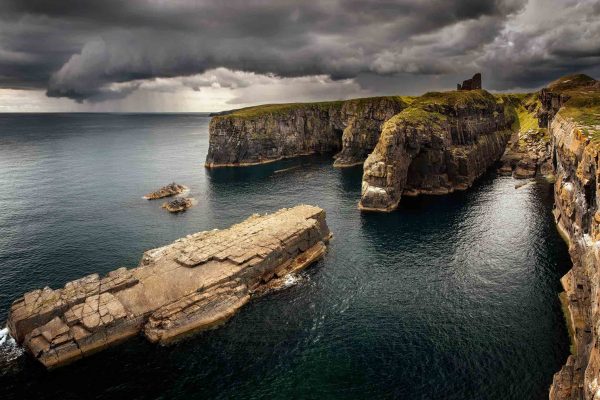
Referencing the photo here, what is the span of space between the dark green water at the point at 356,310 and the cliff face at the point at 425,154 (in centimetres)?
939

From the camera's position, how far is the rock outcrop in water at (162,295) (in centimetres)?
6172

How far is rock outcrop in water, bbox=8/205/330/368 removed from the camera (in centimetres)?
6172

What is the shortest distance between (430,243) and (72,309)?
2961 inches

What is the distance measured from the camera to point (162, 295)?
69750 mm

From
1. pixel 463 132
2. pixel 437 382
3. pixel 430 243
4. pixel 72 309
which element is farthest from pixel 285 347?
pixel 463 132

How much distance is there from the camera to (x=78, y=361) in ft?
195

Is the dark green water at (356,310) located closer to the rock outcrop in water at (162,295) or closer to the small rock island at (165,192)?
the rock outcrop in water at (162,295)

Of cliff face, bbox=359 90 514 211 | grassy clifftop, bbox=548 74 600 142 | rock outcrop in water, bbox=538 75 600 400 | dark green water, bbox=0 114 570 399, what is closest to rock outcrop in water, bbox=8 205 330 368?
dark green water, bbox=0 114 570 399

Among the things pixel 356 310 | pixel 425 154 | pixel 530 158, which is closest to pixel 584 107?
pixel 425 154

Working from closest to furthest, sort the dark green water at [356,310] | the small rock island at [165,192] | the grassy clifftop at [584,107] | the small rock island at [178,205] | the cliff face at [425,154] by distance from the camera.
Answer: the dark green water at [356,310]
the grassy clifftop at [584,107]
the cliff face at [425,154]
the small rock island at [178,205]
the small rock island at [165,192]

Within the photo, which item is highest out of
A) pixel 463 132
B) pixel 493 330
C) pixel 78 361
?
pixel 463 132

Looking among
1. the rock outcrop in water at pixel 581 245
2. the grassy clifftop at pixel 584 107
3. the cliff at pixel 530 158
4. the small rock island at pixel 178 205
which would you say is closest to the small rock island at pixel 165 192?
the small rock island at pixel 178 205

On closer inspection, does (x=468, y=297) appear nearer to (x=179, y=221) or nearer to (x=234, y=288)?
(x=234, y=288)

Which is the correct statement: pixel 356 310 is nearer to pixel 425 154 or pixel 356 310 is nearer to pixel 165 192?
pixel 425 154
